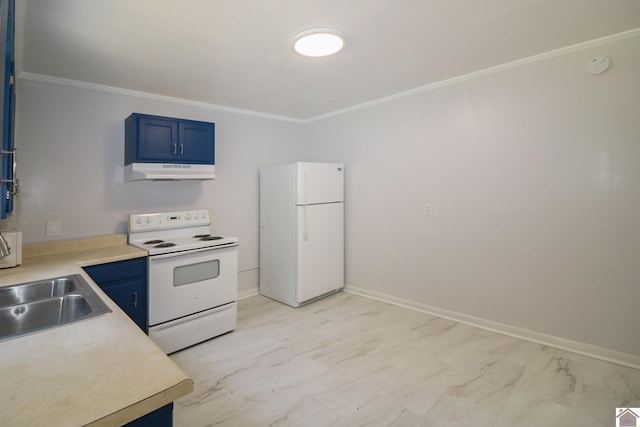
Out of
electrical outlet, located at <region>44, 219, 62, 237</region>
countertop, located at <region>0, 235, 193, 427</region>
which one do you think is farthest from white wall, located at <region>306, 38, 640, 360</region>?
electrical outlet, located at <region>44, 219, 62, 237</region>

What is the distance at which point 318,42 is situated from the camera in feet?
6.97

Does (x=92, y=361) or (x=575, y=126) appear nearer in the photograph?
(x=92, y=361)

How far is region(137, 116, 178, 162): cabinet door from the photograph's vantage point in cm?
270

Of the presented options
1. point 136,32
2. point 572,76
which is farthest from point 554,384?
point 136,32

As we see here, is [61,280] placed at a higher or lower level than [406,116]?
lower

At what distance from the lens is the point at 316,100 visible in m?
3.53

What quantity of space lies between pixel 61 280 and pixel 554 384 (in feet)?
9.95

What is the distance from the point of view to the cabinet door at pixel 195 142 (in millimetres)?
2926

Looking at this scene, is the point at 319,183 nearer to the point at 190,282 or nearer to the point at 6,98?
the point at 190,282

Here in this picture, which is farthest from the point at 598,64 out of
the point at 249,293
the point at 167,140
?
the point at 249,293

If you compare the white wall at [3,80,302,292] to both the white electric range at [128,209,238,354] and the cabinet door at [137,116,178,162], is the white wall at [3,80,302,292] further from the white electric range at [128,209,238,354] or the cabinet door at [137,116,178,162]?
the cabinet door at [137,116,178,162]

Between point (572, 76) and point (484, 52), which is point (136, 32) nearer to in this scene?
point (484, 52)

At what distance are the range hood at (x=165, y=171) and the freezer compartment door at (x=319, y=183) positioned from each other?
928 millimetres

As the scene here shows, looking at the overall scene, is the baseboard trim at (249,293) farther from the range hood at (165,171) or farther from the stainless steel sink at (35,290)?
the stainless steel sink at (35,290)
